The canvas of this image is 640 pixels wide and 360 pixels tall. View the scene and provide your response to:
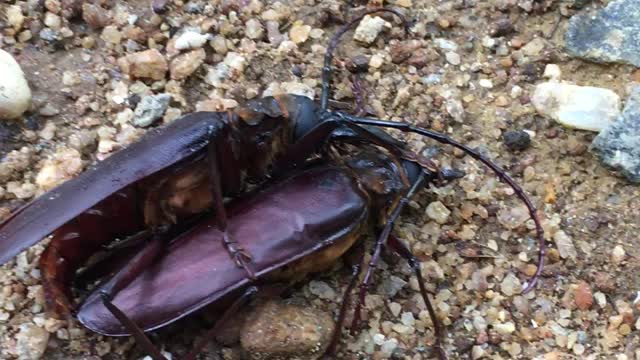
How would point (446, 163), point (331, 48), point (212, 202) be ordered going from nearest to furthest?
point (212, 202), point (446, 163), point (331, 48)

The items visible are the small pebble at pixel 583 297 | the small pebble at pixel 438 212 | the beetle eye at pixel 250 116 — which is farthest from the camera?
the small pebble at pixel 438 212

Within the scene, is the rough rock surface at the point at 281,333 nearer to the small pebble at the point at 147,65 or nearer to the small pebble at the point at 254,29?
the small pebble at the point at 147,65

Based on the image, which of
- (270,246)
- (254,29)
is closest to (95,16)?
(254,29)

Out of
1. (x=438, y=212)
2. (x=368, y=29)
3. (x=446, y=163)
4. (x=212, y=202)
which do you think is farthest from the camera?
(x=368, y=29)

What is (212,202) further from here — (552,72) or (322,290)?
(552,72)

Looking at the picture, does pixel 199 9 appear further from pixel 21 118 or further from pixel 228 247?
pixel 228 247

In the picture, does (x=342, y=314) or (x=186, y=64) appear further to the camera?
(x=186, y=64)

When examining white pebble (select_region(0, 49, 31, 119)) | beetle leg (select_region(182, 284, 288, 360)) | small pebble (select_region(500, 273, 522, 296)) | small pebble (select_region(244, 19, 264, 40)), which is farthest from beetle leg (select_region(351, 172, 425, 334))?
white pebble (select_region(0, 49, 31, 119))

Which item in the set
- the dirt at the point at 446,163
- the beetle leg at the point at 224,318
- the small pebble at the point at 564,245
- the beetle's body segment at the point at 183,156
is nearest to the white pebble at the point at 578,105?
the dirt at the point at 446,163
